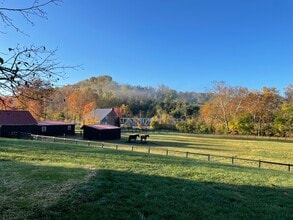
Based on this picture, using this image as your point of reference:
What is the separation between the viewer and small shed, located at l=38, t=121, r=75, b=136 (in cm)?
3953

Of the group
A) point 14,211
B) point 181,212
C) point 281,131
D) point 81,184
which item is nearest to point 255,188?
point 181,212

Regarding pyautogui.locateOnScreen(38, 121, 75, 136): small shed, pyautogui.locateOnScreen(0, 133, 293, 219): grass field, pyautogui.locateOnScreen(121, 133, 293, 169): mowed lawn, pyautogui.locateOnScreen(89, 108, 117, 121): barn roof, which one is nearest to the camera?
pyautogui.locateOnScreen(0, 133, 293, 219): grass field

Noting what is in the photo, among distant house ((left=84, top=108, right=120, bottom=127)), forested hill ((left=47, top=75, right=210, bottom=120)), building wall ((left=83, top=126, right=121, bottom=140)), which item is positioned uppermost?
forested hill ((left=47, top=75, right=210, bottom=120))

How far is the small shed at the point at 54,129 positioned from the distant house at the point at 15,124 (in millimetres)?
1719

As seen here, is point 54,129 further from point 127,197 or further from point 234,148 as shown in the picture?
point 127,197

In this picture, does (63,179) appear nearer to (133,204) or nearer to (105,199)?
(105,199)

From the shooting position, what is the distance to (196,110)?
9138cm

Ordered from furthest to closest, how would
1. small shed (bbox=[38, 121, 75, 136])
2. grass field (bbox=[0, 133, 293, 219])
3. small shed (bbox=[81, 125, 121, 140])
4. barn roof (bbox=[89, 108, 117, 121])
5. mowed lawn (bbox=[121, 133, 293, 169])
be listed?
barn roof (bbox=[89, 108, 117, 121]), small shed (bbox=[38, 121, 75, 136]), small shed (bbox=[81, 125, 121, 140]), mowed lawn (bbox=[121, 133, 293, 169]), grass field (bbox=[0, 133, 293, 219])

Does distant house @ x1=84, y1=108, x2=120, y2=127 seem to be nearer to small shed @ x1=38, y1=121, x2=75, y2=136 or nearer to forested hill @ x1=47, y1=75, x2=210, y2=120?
forested hill @ x1=47, y1=75, x2=210, y2=120

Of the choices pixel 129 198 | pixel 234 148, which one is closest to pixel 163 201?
pixel 129 198

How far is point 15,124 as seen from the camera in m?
35.4

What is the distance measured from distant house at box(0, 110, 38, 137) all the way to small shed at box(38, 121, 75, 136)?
5.64ft

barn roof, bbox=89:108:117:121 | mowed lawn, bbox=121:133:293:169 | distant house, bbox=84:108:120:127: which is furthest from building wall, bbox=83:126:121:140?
barn roof, bbox=89:108:117:121

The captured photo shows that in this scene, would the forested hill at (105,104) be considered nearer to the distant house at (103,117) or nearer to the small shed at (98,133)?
the distant house at (103,117)
